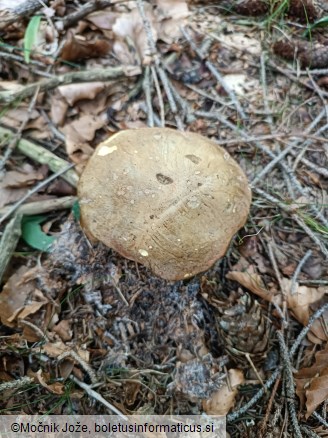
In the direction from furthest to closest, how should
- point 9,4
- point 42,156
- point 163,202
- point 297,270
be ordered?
point 9,4
point 42,156
point 297,270
point 163,202

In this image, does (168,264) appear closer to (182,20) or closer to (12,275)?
(12,275)

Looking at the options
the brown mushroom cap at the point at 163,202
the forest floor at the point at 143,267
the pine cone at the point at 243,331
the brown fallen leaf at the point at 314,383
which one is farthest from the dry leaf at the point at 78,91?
the brown fallen leaf at the point at 314,383

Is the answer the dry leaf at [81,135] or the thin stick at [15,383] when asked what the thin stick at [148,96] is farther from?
the thin stick at [15,383]

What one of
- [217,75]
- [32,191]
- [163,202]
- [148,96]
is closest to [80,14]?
[148,96]

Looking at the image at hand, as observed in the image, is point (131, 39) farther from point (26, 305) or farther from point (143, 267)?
point (26, 305)

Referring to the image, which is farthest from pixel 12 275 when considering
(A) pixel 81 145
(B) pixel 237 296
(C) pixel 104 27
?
(C) pixel 104 27

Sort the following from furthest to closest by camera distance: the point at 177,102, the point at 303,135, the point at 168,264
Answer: the point at 177,102, the point at 303,135, the point at 168,264

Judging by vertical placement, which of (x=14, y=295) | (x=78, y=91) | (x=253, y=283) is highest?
(x=78, y=91)
